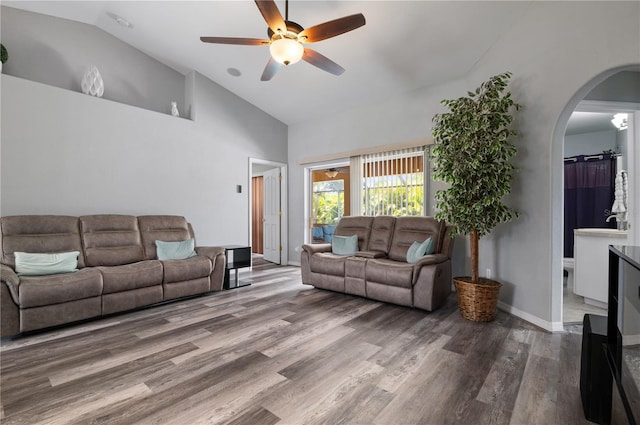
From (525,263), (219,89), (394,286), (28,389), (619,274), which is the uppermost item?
(219,89)

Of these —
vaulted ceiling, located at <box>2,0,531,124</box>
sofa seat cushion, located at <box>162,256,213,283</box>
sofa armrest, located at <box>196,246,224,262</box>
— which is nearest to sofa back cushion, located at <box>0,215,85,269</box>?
sofa seat cushion, located at <box>162,256,213,283</box>

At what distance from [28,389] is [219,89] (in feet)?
15.2

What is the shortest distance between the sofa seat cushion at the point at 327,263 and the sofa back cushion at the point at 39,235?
2700 millimetres

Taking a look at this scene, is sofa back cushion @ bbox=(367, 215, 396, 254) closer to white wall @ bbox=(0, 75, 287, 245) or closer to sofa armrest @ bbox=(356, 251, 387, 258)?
sofa armrest @ bbox=(356, 251, 387, 258)

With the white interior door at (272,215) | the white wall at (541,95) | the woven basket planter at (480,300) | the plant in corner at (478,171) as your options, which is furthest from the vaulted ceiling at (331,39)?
the woven basket planter at (480,300)

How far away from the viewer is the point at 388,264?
11.1 feet

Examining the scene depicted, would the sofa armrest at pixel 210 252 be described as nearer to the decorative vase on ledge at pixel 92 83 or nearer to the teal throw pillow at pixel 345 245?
the teal throw pillow at pixel 345 245

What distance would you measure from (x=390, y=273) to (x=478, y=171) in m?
1.39

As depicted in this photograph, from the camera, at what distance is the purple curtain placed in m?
5.25

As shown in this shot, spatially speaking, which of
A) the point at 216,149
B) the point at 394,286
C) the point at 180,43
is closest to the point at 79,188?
the point at 216,149

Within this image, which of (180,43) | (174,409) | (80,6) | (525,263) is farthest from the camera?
(180,43)

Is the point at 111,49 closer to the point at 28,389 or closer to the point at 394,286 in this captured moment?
the point at 28,389

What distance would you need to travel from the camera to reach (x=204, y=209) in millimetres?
4902

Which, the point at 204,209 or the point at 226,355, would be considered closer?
the point at 226,355
